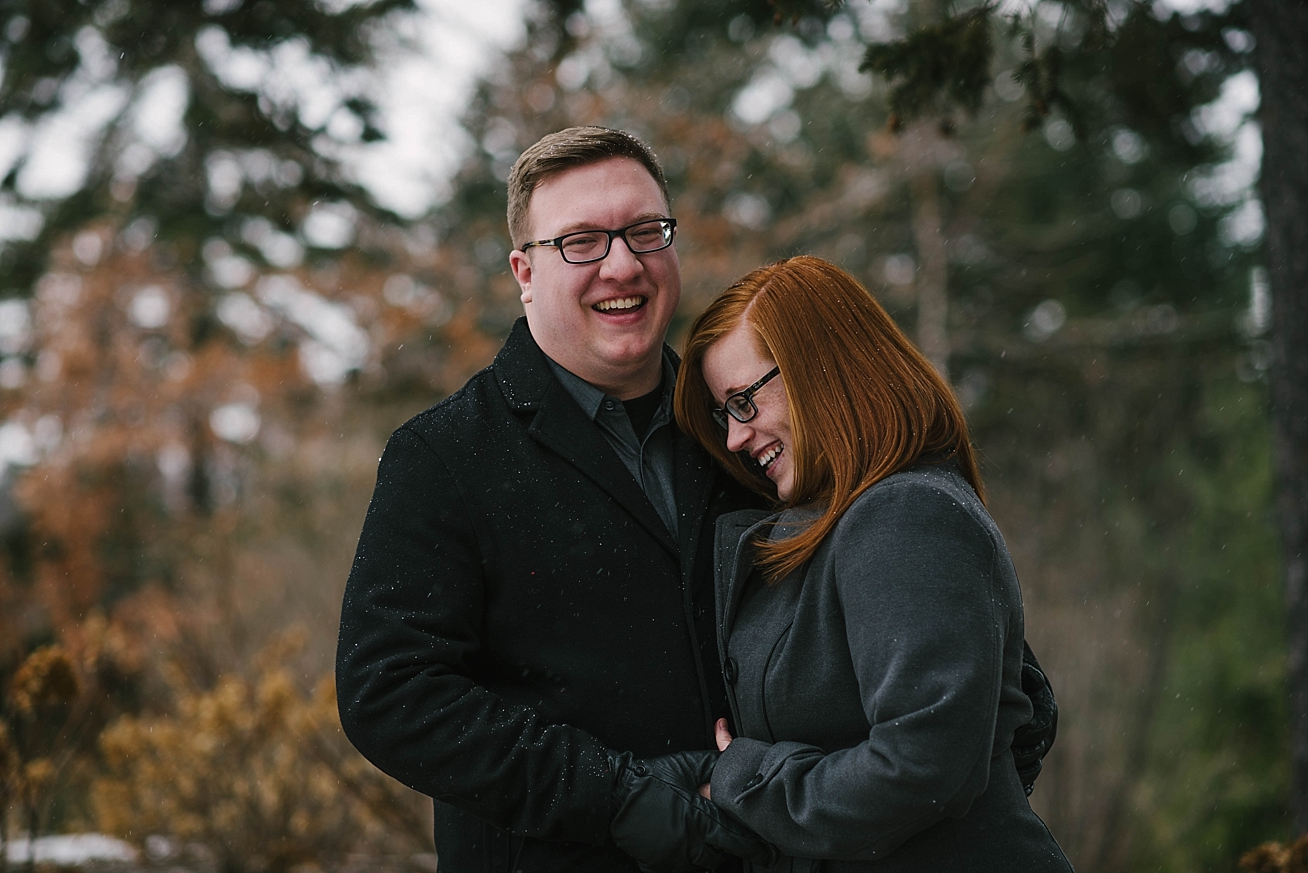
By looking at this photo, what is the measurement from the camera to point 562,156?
94.3 inches

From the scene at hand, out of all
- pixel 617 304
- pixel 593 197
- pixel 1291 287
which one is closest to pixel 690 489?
pixel 617 304

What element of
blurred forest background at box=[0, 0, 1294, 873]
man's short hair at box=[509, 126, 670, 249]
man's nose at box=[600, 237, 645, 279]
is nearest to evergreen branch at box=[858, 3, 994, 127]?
blurred forest background at box=[0, 0, 1294, 873]

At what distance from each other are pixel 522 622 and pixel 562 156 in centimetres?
103

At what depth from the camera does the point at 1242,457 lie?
7.36m

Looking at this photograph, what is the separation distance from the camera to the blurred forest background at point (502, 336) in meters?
4.89

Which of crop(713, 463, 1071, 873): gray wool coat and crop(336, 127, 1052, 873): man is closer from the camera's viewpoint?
crop(713, 463, 1071, 873): gray wool coat

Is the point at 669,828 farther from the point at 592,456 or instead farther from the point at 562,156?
the point at 562,156

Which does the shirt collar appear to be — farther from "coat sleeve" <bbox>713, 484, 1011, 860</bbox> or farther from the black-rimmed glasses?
"coat sleeve" <bbox>713, 484, 1011, 860</bbox>

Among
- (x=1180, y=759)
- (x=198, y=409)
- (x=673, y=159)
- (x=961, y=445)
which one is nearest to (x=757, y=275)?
(x=961, y=445)

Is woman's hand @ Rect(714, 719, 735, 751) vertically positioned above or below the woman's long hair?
below

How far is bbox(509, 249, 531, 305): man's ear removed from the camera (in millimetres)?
2496

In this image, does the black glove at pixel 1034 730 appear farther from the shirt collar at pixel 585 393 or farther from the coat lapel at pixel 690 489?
the shirt collar at pixel 585 393

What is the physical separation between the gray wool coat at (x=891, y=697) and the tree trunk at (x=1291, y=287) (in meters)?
2.28

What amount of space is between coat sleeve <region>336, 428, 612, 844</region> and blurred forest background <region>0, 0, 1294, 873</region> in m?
1.76
